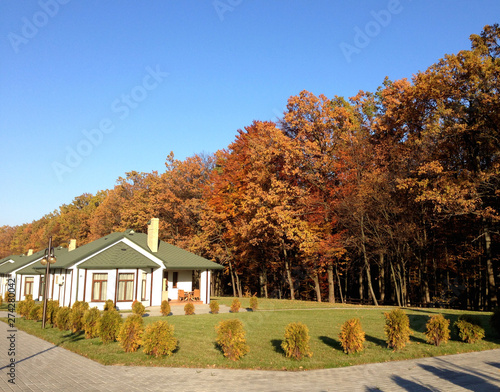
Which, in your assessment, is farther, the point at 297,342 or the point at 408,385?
the point at 297,342

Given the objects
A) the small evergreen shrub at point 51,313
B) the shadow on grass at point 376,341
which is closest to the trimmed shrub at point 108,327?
the small evergreen shrub at point 51,313

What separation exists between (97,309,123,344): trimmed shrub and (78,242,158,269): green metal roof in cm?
1396

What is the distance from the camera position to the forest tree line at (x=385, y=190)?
75.1 feet

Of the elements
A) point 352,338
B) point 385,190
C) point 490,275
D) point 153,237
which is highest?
point 385,190

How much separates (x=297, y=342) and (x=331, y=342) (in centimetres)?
289

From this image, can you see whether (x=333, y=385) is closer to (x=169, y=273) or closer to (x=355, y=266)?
(x=169, y=273)

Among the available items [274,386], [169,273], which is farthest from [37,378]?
[169,273]

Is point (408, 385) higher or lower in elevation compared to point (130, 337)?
lower

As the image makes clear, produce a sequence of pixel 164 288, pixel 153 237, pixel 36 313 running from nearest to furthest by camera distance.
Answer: pixel 36 313 < pixel 164 288 < pixel 153 237

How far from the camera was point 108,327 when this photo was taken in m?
13.2

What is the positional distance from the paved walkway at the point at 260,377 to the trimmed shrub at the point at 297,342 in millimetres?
1054

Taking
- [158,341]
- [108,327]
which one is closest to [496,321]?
[158,341]

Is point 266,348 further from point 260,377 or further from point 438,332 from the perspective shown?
point 438,332

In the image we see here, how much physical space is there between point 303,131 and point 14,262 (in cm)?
3843
